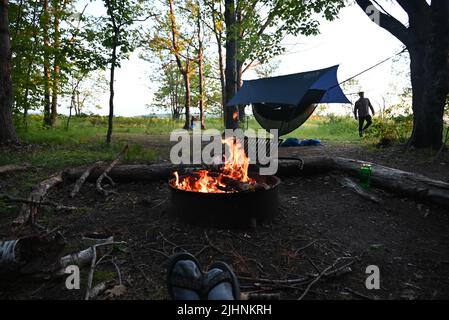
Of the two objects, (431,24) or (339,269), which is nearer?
(339,269)

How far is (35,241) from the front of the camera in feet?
7.54

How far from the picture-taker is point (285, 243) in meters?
3.00

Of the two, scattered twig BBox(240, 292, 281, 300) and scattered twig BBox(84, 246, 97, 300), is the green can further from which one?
scattered twig BBox(84, 246, 97, 300)

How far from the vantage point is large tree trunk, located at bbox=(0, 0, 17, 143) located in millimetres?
7664

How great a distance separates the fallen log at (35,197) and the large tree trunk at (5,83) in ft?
14.8

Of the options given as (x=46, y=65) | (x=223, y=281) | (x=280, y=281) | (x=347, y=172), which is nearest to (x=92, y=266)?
(x=223, y=281)

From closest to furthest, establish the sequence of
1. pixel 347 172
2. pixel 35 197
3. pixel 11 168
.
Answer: pixel 35 197 → pixel 11 168 → pixel 347 172

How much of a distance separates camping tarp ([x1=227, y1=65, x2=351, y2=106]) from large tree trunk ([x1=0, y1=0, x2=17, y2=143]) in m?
6.47

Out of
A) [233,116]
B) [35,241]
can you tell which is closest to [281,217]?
[35,241]

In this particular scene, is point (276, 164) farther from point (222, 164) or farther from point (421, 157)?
point (421, 157)

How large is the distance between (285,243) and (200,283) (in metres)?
1.33

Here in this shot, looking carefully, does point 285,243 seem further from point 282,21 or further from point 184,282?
point 282,21

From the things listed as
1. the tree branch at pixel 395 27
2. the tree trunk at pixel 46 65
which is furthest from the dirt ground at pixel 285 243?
the tree trunk at pixel 46 65

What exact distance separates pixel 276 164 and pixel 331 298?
3.44 meters
